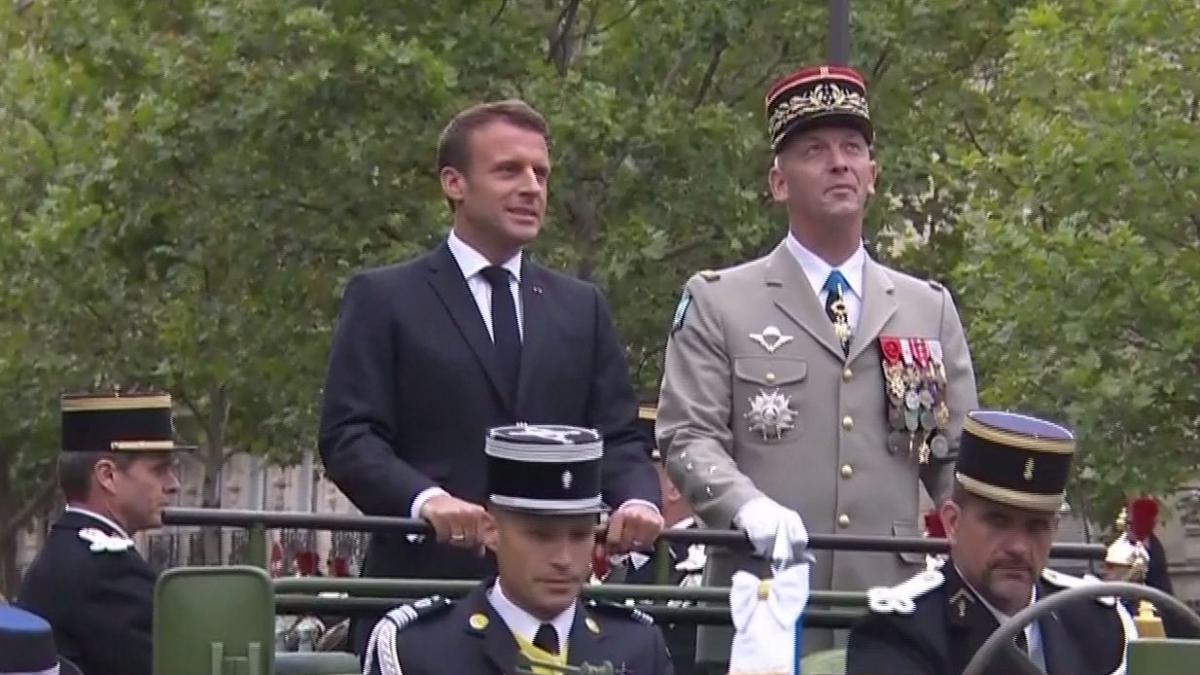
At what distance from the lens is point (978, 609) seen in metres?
5.11

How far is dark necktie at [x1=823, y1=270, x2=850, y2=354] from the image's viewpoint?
6.46 meters

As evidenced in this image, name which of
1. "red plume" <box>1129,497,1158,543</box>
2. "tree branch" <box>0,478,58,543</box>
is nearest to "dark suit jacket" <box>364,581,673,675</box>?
"red plume" <box>1129,497,1158,543</box>

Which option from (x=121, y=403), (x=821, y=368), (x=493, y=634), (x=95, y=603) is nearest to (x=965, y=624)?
(x=493, y=634)

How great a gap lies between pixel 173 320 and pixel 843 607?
1989 centimetres

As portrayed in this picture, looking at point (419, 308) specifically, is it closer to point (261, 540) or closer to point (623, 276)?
point (261, 540)

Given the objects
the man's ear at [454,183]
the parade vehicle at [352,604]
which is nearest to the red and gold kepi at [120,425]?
the parade vehicle at [352,604]

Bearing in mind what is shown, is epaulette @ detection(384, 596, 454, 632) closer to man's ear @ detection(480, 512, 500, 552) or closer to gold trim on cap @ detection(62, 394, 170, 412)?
Result: man's ear @ detection(480, 512, 500, 552)

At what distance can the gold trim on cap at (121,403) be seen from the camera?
25.6 feet

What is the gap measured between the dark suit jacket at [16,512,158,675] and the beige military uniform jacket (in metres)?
1.58

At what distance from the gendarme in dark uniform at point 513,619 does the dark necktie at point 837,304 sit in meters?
1.53

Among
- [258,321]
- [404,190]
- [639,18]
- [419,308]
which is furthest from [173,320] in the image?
[419,308]

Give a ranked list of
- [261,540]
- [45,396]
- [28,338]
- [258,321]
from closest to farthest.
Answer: [261,540]
[258,321]
[28,338]
[45,396]

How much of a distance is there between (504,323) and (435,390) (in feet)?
0.85

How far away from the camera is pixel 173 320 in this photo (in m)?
25.5
